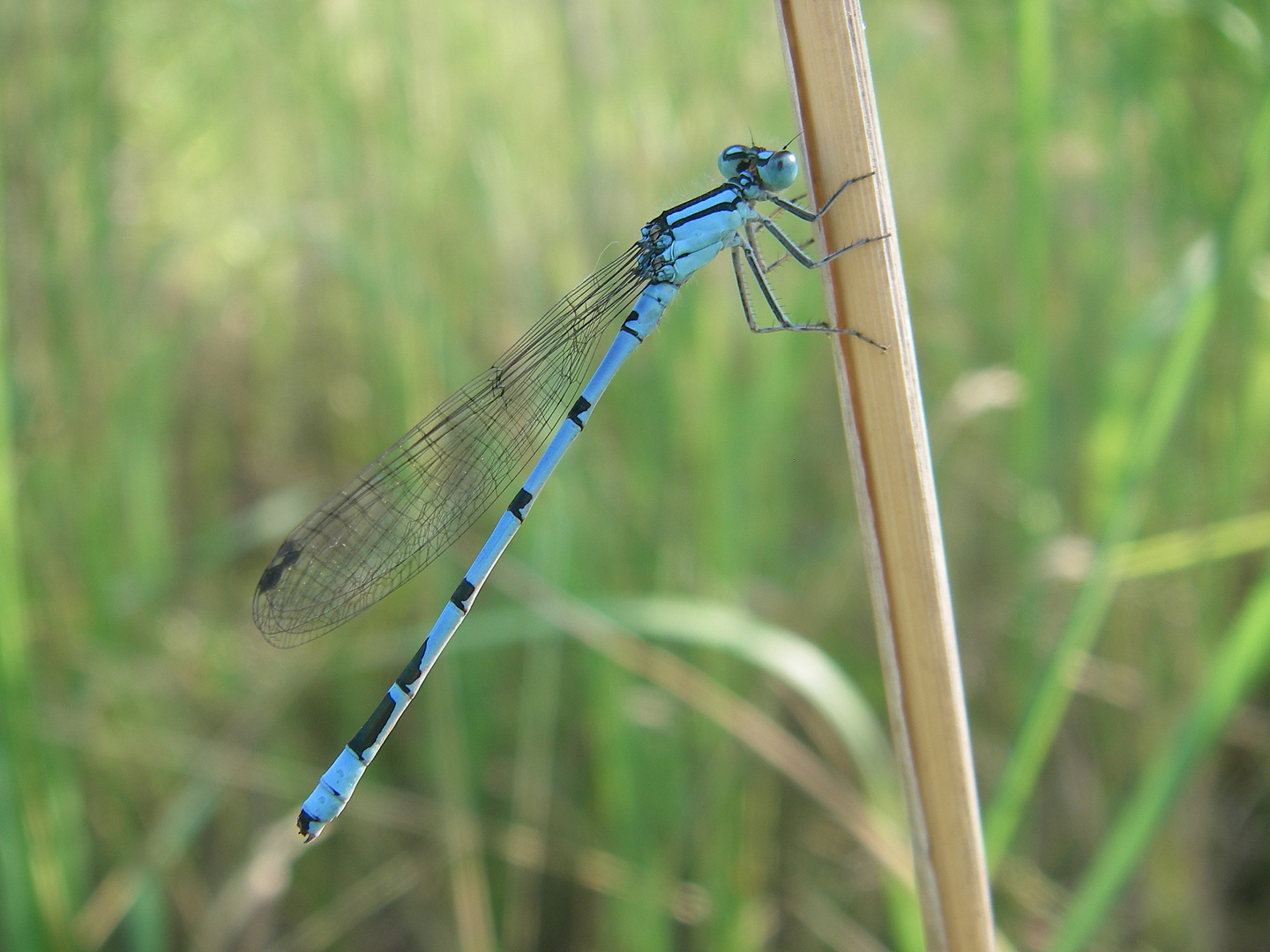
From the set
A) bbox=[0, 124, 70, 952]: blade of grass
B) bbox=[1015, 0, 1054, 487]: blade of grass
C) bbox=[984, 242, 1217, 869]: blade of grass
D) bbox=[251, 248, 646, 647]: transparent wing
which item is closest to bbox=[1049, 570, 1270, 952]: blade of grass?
bbox=[984, 242, 1217, 869]: blade of grass

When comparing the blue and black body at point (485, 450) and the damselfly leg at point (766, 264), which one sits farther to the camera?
the blue and black body at point (485, 450)

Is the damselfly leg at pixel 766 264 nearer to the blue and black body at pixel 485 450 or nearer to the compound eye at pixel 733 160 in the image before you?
the blue and black body at pixel 485 450

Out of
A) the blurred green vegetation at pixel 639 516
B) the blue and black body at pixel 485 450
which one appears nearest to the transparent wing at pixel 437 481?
the blue and black body at pixel 485 450

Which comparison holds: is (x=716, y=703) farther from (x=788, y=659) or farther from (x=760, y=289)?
(x=760, y=289)

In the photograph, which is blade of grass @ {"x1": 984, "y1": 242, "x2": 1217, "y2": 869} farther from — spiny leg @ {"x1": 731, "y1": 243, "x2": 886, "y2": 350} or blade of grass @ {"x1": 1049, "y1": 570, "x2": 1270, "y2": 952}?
spiny leg @ {"x1": 731, "y1": 243, "x2": 886, "y2": 350}

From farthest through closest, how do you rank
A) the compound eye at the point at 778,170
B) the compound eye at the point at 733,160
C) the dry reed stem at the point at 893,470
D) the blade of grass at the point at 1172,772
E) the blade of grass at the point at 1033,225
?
the compound eye at the point at 733,160
the compound eye at the point at 778,170
the blade of grass at the point at 1033,225
the blade of grass at the point at 1172,772
the dry reed stem at the point at 893,470

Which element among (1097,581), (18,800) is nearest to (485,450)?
(18,800)
